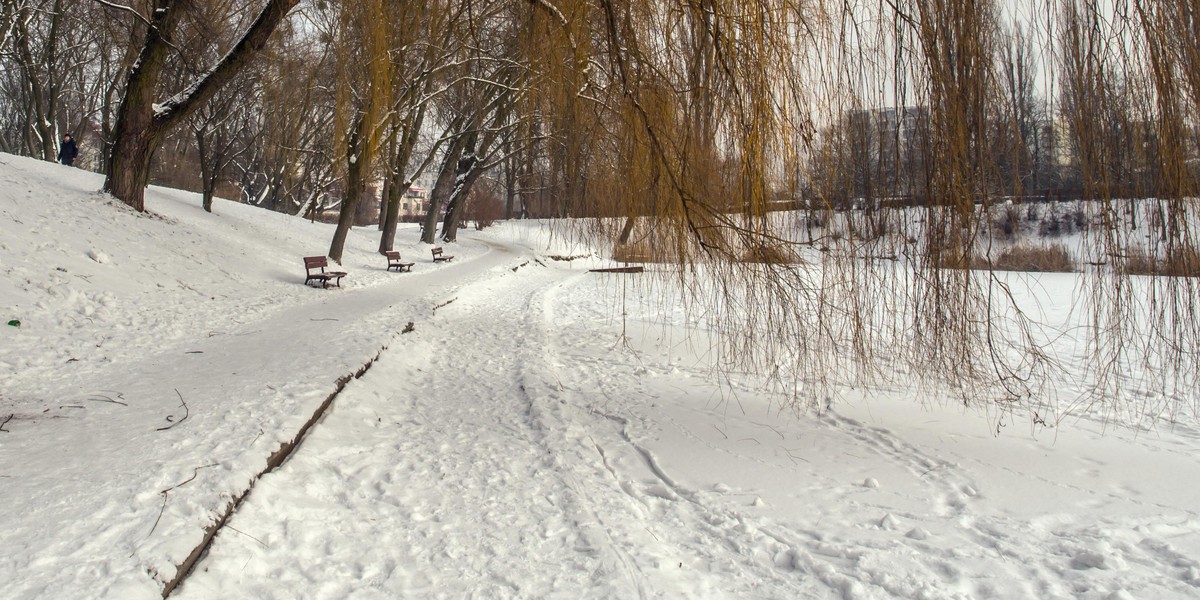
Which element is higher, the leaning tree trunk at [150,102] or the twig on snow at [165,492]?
the leaning tree trunk at [150,102]

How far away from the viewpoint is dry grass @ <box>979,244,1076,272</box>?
3.07 meters

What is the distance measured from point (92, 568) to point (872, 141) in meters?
3.75

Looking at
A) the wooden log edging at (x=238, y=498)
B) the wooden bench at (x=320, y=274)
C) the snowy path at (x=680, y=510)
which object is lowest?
the snowy path at (x=680, y=510)

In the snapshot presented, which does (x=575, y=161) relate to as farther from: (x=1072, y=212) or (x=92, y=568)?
(x=92, y=568)

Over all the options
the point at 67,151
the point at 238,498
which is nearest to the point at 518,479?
the point at 238,498

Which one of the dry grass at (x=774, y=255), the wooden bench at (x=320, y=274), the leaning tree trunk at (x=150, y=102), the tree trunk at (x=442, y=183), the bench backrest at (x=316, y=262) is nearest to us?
the dry grass at (x=774, y=255)

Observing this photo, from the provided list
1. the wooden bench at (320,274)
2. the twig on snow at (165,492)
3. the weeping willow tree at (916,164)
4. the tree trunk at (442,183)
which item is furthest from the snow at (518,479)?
the tree trunk at (442,183)

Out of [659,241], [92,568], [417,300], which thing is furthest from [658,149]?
[417,300]

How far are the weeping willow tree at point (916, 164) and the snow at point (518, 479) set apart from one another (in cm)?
77

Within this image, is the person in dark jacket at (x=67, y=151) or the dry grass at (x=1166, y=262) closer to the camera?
the dry grass at (x=1166, y=262)

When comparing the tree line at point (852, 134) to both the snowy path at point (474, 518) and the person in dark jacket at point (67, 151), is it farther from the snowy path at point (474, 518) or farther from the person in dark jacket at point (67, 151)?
the person in dark jacket at point (67, 151)

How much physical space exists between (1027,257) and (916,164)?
88 cm

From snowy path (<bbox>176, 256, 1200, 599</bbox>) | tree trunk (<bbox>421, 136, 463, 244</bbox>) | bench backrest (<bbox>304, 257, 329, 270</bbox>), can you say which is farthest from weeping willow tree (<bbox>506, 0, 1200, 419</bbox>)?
tree trunk (<bbox>421, 136, 463, 244</bbox>)

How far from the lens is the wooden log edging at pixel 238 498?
2465 mm
